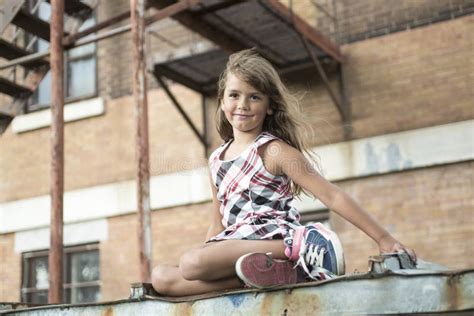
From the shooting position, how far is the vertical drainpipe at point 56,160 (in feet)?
21.5

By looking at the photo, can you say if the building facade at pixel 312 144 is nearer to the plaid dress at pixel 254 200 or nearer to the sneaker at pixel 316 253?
the plaid dress at pixel 254 200

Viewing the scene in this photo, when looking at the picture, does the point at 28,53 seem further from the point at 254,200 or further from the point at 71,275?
the point at 254,200

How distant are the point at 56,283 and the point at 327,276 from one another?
4.39m

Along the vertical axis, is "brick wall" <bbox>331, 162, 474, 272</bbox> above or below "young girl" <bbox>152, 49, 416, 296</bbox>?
above

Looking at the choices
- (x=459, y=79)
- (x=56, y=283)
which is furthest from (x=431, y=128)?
(x=56, y=283)

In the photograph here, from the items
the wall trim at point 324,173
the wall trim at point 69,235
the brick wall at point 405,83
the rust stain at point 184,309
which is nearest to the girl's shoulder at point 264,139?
the rust stain at point 184,309

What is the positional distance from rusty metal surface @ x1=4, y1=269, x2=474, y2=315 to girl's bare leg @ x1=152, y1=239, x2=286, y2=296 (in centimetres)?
32

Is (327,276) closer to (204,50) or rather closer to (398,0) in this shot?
(204,50)

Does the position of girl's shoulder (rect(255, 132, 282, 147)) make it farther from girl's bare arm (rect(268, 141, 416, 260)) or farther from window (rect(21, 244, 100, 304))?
window (rect(21, 244, 100, 304))

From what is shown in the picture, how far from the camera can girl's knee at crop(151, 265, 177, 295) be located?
290 cm

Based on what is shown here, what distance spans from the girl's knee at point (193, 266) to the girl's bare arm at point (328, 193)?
0.49 meters

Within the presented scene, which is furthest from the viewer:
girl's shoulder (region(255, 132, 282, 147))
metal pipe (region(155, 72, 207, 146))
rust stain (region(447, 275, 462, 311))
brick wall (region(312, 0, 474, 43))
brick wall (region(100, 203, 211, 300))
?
brick wall (region(100, 203, 211, 300))

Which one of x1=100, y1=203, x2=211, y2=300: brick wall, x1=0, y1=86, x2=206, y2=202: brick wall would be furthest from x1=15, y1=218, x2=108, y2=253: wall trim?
x1=0, y1=86, x2=206, y2=202: brick wall

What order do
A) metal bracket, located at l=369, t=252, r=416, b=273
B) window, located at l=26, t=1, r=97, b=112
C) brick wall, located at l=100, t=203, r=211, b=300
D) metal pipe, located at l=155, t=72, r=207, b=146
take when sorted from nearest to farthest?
metal bracket, located at l=369, t=252, r=416, b=273 → metal pipe, located at l=155, t=72, r=207, b=146 → brick wall, located at l=100, t=203, r=211, b=300 → window, located at l=26, t=1, r=97, b=112
